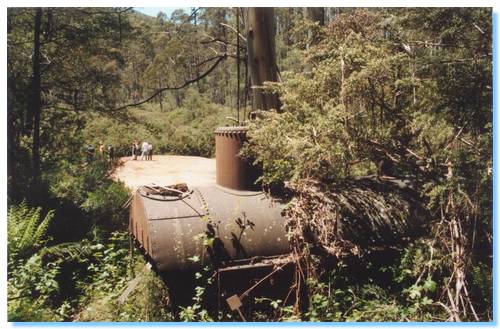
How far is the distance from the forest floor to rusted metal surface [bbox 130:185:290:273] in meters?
9.65

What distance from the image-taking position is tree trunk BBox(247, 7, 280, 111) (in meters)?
5.81

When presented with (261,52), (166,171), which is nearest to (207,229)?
(261,52)

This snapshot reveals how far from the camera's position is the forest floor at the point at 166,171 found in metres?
15.9

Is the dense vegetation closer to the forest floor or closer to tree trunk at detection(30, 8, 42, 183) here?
tree trunk at detection(30, 8, 42, 183)

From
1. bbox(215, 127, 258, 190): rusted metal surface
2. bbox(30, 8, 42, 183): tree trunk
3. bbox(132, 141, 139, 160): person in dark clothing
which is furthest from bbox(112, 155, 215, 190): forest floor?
bbox(215, 127, 258, 190): rusted metal surface

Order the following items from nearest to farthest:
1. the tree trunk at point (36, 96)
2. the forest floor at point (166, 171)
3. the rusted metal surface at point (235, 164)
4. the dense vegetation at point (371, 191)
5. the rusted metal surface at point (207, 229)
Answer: the rusted metal surface at point (207, 229)
the dense vegetation at point (371, 191)
the rusted metal surface at point (235, 164)
the tree trunk at point (36, 96)
the forest floor at point (166, 171)

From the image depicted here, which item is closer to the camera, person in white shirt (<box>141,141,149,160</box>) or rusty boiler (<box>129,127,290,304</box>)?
rusty boiler (<box>129,127,290,304</box>)

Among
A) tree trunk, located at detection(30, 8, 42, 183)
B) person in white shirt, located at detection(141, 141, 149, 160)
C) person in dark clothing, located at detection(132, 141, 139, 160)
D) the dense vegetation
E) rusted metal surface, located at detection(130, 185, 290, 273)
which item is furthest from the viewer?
person in dark clothing, located at detection(132, 141, 139, 160)

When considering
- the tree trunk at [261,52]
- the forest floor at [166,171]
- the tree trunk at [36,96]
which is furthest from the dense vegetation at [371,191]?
the forest floor at [166,171]

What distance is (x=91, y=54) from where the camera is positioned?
31.0 feet

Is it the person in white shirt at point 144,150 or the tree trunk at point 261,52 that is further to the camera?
the person in white shirt at point 144,150

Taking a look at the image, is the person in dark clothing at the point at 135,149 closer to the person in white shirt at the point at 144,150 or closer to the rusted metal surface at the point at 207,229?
the person in white shirt at the point at 144,150
